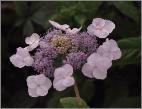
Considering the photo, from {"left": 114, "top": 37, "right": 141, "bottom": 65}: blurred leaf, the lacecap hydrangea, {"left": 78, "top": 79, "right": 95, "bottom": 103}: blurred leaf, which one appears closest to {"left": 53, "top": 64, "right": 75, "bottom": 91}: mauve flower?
the lacecap hydrangea

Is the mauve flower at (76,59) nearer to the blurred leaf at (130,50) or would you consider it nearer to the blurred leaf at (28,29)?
the blurred leaf at (130,50)

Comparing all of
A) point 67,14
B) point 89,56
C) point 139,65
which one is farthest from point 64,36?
point 139,65

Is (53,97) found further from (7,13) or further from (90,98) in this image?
(7,13)

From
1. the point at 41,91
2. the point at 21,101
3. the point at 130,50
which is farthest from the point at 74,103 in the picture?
the point at 21,101

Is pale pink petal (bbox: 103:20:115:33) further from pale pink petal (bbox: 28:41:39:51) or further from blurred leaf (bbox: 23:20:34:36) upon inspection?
Result: blurred leaf (bbox: 23:20:34:36)

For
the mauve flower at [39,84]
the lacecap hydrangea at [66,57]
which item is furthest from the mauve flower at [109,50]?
the mauve flower at [39,84]
